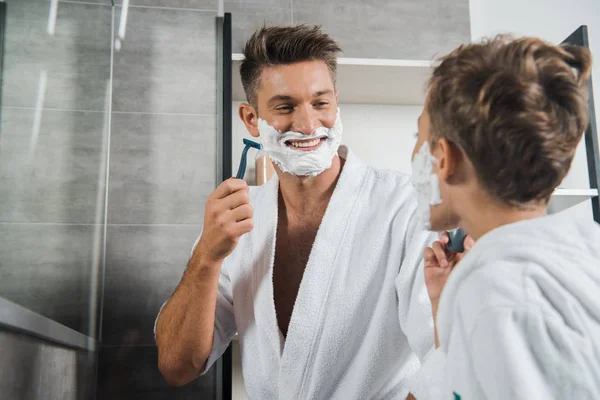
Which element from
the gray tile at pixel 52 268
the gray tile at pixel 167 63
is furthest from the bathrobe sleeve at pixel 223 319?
the gray tile at pixel 167 63

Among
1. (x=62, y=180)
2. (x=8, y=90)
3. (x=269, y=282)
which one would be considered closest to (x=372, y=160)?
(x=269, y=282)

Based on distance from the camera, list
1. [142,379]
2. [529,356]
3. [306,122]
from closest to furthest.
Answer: [529,356] < [306,122] < [142,379]

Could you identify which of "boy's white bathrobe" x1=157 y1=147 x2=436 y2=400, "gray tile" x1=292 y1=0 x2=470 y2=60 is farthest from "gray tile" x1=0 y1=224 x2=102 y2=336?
"gray tile" x1=292 y1=0 x2=470 y2=60

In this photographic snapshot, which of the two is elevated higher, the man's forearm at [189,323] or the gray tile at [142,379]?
the man's forearm at [189,323]

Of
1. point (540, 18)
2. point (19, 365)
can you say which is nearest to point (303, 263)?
point (19, 365)

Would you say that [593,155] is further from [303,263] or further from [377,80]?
[303,263]

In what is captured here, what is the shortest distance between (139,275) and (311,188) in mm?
633

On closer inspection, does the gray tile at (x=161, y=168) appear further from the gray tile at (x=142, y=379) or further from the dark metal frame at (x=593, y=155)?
the dark metal frame at (x=593, y=155)

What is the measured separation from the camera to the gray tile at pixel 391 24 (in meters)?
1.88

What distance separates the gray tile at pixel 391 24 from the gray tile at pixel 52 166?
759mm

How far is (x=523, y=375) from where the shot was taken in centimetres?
48

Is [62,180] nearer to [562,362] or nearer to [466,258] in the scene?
[466,258]

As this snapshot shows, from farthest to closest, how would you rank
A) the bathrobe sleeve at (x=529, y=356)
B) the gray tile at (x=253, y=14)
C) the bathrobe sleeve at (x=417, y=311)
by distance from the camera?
1. the gray tile at (x=253, y=14)
2. the bathrobe sleeve at (x=417, y=311)
3. the bathrobe sleeve at (x=529, y=356)

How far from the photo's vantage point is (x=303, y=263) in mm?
1257
